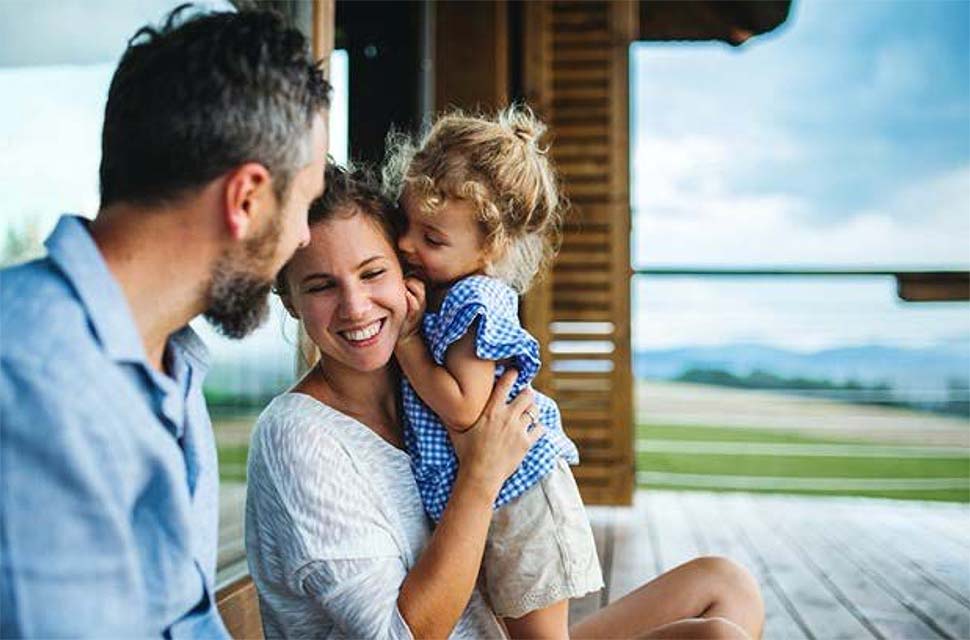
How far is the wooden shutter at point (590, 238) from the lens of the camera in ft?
14.8

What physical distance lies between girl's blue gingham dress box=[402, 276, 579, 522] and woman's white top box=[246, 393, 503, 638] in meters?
0.03

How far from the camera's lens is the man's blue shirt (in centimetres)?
75

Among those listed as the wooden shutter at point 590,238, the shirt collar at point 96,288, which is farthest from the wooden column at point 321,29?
the wooden shutter at point 590,238

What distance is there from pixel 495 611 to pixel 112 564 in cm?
71

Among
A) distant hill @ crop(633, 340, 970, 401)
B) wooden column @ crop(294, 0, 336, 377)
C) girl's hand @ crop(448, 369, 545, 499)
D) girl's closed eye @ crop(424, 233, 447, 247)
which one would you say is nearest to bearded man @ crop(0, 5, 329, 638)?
girl's hand @ crop(448, 369, 545, 499)

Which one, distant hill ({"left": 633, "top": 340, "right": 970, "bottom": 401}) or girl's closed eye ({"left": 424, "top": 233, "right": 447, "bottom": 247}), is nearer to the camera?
girl's closed eye ({"left": 424, "top": 233, "right": 447, "bottom": 247})

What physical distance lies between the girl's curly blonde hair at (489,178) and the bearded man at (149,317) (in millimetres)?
505

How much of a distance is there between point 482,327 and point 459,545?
0.98 feet

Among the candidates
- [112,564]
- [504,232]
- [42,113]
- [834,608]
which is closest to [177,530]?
[112,564]

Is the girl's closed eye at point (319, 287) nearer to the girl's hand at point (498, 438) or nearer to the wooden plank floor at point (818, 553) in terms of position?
the girl's hand at point (498, 438)

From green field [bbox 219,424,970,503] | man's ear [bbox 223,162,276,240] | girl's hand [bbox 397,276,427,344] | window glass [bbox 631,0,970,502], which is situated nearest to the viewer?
man's ear [bbox 223,162,276,240]

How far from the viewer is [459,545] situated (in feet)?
3.81

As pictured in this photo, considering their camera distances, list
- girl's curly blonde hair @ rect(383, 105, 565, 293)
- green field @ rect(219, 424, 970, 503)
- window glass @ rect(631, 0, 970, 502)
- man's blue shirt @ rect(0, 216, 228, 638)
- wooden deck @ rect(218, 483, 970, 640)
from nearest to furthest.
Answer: man's blue shirt @ rect(0, 216, 228, 638) < girl's curly blonde hair @ rect(383, 105, 565, 293) < wooden deck @ rect(218, 483, 970, 640) < green field @ rect(219, 424, 970, 503) < window glass @ rect(631, 0, 970, 502)

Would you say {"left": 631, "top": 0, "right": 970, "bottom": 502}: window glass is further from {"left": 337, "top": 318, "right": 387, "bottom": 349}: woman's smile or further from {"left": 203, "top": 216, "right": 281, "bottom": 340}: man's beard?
{"left": 203, "top": 216, "right": 281, "bottom": 340}: man's beard
